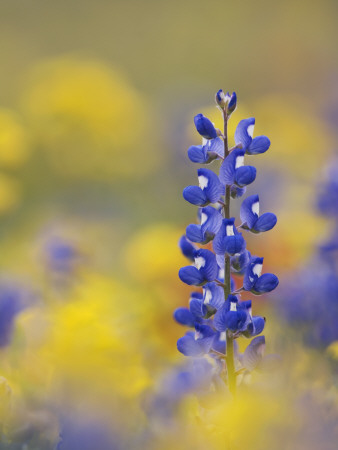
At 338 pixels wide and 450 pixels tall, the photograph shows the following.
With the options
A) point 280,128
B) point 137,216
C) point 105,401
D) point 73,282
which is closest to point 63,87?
point 137,216

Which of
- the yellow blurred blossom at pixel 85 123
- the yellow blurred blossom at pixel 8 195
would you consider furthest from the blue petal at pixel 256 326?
the yellow blurred blossom at pixel 85 123

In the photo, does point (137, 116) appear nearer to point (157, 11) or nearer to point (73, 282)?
point (73, 282)

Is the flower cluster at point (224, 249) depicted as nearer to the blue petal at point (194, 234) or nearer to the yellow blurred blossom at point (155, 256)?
the blue petal at point (194, 234)

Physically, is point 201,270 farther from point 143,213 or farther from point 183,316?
point 143,213

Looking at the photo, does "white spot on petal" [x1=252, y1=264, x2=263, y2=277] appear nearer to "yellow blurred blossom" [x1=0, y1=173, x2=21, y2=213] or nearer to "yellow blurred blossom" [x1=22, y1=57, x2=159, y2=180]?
"yellow blurred blossom" [x1=0, y1=173, x2=21, y2=213]

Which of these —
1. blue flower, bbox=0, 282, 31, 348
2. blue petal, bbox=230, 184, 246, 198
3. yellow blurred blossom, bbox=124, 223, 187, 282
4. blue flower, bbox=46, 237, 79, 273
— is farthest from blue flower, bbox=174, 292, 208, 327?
yellow blurred blossom, bbox=124, 223, 187, 282

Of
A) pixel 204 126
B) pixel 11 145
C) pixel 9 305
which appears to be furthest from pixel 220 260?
pixel 11 145
